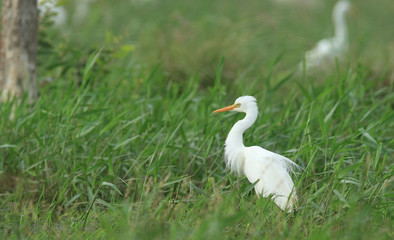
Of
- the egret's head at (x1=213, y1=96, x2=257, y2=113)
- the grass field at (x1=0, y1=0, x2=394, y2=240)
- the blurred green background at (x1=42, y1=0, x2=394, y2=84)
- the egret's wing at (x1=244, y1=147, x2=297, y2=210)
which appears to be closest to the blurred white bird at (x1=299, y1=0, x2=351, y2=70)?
the blurred green background at (x1=42, y1=0, x2=394, y2=84)

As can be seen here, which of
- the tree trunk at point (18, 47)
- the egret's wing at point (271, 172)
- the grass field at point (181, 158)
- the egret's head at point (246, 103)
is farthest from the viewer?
the tree trunk at point (18, 47)

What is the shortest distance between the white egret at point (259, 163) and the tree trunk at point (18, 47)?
189cm

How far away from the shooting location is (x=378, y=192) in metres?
3.04

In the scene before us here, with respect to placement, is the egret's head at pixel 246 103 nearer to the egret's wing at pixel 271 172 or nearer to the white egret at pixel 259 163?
the white egret at pixel 259 163

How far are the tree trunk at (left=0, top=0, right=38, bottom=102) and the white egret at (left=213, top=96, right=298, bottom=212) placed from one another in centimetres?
189

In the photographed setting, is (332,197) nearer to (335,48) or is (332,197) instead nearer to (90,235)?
(90,235)

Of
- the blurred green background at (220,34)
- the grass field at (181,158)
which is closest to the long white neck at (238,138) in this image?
the grass field at (181,158)

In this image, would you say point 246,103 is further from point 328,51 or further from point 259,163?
point 328,51

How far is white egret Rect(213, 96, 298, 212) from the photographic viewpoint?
327 centimetres

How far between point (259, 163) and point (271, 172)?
0.09m

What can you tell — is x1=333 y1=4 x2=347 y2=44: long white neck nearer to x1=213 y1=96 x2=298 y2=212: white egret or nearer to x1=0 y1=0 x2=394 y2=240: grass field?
x1=0 y1=0 x2=394 y2=240: grass field

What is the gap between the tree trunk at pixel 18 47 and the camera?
4.47m

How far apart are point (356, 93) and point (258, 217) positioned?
83.4 inches

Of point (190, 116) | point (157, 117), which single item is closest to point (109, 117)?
point (157, 117)
